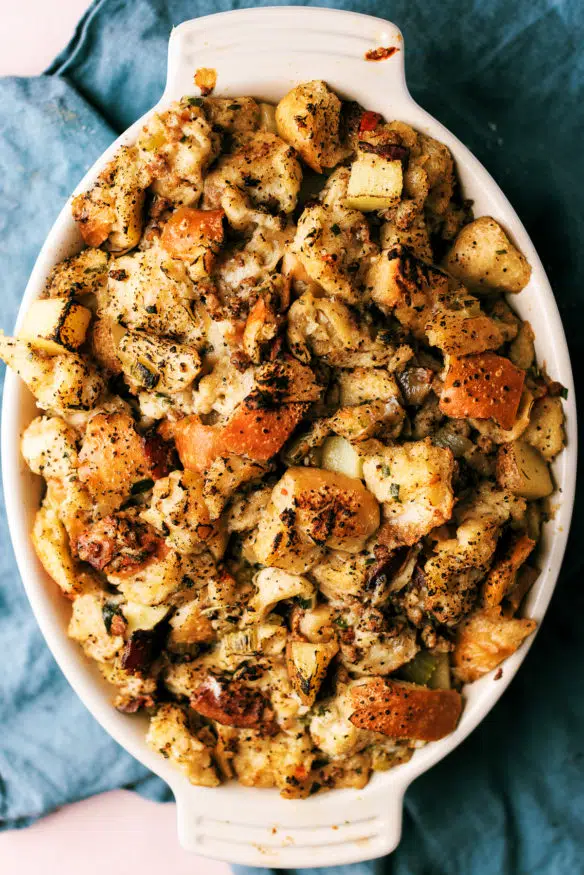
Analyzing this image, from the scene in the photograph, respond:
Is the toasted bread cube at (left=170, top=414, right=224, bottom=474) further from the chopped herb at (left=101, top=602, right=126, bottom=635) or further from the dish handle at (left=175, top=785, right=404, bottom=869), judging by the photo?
the dish handle at (left=175, top=785, right=404, bottom=869)

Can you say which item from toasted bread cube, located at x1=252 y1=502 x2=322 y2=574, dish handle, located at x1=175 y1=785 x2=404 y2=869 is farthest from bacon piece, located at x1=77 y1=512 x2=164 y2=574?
dish handle, located at x1=175 y1=785 x2=404 y2=869

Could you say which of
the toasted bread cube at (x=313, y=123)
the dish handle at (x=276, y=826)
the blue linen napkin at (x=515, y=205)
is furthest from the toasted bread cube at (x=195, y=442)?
the blue linen napkin at (x=515, y=205)

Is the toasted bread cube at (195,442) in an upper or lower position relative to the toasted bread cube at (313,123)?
lower

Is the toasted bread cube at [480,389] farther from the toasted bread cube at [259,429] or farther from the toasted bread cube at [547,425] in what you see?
the toasted bread cube at [259,429]

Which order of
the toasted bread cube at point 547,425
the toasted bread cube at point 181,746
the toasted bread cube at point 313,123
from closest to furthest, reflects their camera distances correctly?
the toasted bread cube at point 313,123 → the toasted bread cube at point 547,425 → the toasted bread cube at point 181,746

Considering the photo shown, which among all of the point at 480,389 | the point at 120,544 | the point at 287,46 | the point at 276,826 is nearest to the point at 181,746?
the point at 276,826

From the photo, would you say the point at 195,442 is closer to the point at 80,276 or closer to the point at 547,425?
the point at 80,276
